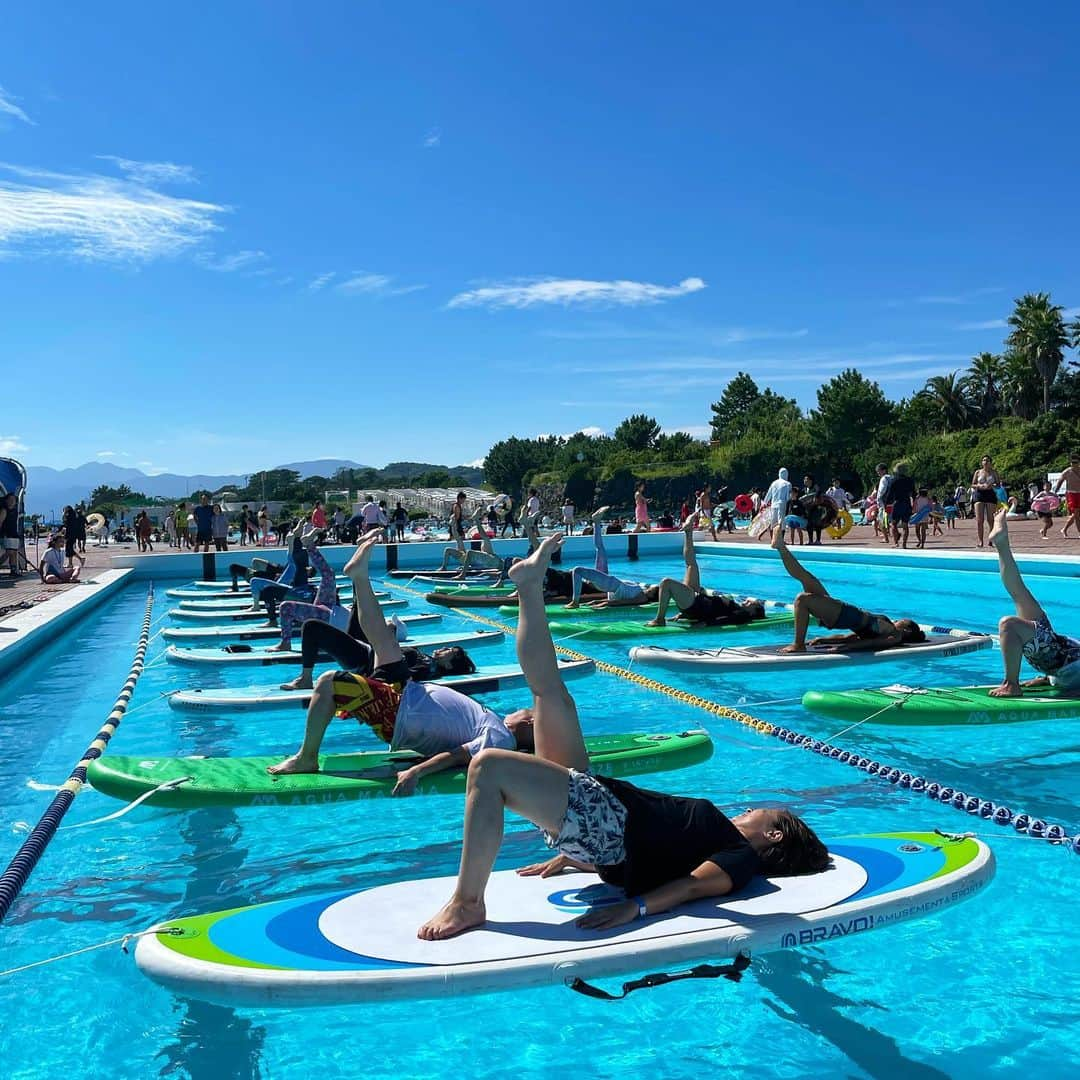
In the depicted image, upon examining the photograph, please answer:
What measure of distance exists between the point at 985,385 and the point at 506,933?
67.2m

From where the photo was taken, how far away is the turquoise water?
12.0 feet

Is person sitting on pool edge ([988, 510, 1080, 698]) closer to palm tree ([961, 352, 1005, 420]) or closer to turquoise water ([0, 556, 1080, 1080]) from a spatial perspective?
turquoise water ([0, 556, 1080, 1080])

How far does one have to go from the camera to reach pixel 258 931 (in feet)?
11.7

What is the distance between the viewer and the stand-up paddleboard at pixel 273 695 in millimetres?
8117

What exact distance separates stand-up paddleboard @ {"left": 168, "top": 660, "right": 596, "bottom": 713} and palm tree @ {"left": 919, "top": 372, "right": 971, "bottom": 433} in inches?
2408

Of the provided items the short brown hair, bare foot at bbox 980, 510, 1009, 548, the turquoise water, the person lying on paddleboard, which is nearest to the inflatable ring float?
the turquoise water

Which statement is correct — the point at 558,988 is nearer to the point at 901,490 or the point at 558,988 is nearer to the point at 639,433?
the point at 901,490

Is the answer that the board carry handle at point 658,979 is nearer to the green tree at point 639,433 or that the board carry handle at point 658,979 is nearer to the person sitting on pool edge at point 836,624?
the person sitting on pool edge at point 836,624

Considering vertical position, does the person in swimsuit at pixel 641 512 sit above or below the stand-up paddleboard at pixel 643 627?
above

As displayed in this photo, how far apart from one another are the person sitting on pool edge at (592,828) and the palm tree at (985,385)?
→ 64.3 metres

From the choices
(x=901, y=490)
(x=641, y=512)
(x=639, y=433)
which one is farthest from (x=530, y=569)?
(x=639, y=433)

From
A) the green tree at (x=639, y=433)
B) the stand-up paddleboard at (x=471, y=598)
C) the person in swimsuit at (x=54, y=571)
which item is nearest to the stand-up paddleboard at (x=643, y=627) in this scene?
the stand-up paddleboard at (x=471, y=598)

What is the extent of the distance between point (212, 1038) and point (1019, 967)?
10.7ft

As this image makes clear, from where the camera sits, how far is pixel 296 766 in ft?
18.6
